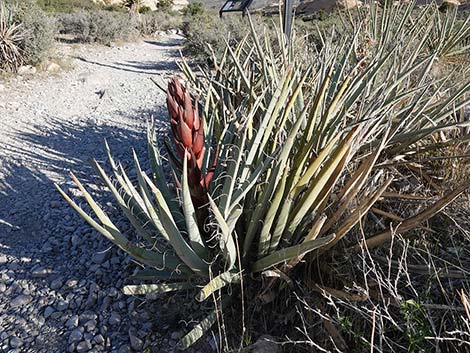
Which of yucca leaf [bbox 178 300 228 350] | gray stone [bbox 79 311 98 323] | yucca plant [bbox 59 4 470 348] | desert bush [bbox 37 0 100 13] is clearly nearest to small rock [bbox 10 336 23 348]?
gray stone [bbox 79 311 98 323]

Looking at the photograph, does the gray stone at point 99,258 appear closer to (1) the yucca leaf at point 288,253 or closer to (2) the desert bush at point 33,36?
(1) the yucca leaf at point 288,253

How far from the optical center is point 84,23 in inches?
380

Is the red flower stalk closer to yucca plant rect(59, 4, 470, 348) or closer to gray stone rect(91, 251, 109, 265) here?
yucca plant rect(59, 4, 470, 348)

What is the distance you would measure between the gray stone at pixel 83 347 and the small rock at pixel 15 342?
29 cm

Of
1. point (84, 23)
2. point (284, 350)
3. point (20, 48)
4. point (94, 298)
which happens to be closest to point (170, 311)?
point (94, 298)

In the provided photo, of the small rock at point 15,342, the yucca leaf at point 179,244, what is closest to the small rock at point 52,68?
the small rock at point 15,342

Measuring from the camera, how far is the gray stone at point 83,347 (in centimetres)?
169

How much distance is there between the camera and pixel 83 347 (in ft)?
5.57

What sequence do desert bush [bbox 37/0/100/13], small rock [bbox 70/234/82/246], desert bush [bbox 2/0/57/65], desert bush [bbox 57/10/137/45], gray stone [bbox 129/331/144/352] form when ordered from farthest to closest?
1. desert bush [bbox 37/0/100/13]
2. desert bush [bbox 57/10/137/45]
3. desert bush [bbox 2/0/57/65]
4. small rock [bbox 70/234/82/246]
5. gray stone [bbox 129/331/144/352]

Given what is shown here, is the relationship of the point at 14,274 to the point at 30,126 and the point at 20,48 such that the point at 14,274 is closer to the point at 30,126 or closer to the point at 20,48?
the point at 30,126

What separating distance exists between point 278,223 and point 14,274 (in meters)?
1.58

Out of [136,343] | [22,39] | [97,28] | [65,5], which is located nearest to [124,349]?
[136,343]

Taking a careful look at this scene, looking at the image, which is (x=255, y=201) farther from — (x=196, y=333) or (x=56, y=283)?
(x=56, y=283)

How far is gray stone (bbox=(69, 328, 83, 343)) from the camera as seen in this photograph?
5.70 ft
